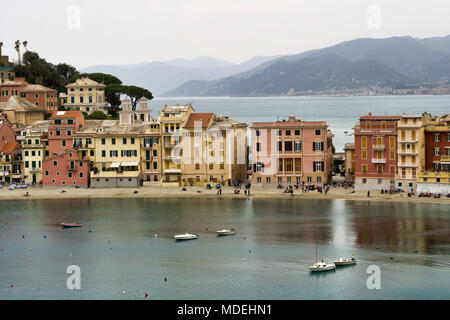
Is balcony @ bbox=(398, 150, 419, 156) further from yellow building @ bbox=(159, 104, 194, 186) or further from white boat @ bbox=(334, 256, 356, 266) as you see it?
white boat @ bbox=(334, 256, 356, 266)

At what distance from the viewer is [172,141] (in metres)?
102

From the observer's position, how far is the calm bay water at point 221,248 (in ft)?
189

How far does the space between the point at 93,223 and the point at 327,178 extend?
31762 millimetres

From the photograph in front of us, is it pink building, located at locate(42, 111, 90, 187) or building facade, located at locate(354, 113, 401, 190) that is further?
pink building, located at locate(42, 111, 90, 187)

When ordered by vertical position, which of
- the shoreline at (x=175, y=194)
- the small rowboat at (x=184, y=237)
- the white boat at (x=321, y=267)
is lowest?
the white boat at (x=321, y=267)

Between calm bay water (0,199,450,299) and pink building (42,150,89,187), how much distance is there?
7449 millimetres

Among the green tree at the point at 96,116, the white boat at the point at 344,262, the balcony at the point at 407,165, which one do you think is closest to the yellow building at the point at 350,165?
the balcony at the point at 407,165

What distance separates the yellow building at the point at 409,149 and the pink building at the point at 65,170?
125 ft

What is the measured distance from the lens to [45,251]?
70.3 metres

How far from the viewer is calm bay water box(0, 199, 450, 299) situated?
189 feet

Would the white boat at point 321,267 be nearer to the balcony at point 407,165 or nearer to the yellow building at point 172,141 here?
the balcony at point 407,165

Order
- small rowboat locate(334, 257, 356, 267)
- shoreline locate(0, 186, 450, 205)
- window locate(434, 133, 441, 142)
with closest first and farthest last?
small rowboat locate(334, 257, 356, 267) → shoreline locate(0, 186, 450, 205) → window locate(434, 133, 441, 142)

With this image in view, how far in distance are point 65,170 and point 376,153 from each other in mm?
37811

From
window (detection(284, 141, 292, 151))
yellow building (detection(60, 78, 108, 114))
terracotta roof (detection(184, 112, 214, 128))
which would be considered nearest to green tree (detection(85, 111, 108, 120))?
yellow building (detection(60, 78, 108, 114))
